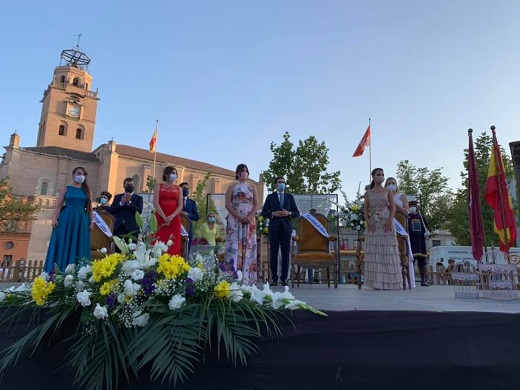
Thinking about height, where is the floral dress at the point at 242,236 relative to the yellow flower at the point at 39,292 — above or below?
above

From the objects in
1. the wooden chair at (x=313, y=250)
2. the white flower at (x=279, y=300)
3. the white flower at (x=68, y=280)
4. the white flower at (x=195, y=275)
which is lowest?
the white flower at (x=279, y=300)

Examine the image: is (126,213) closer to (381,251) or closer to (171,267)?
(381,251)

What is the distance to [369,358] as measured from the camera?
227 centimetres

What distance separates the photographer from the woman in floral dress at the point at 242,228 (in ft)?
A: 17.7

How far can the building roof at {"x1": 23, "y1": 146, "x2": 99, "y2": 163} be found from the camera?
165 feet

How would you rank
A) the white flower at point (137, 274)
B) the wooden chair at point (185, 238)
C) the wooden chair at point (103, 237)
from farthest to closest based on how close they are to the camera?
1. the wooden chair at point (185, 238)
2. the wooden chair at point (103, 237)
3. the white flower at point (137, 274)

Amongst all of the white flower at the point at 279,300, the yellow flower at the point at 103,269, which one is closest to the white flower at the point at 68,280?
the yellow flower at the point at 103,269

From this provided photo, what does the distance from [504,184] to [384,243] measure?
203cm

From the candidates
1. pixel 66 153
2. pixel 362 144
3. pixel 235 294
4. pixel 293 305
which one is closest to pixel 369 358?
pixel 293 305

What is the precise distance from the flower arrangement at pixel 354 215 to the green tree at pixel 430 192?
25821mm

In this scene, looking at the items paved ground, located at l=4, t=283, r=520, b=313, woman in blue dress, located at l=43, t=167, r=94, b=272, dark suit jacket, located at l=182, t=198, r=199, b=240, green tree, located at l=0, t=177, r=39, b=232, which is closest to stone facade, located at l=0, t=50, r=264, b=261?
green tree, located at l=0, t=177, r=39, b=232

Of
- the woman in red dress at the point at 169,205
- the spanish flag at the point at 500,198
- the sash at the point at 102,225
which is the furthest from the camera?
the sash at the point at 102,225

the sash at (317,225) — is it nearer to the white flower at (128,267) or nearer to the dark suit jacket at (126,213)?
the dark suit jacket at (126,213)

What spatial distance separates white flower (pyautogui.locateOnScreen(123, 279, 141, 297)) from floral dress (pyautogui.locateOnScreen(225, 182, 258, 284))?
329cm
